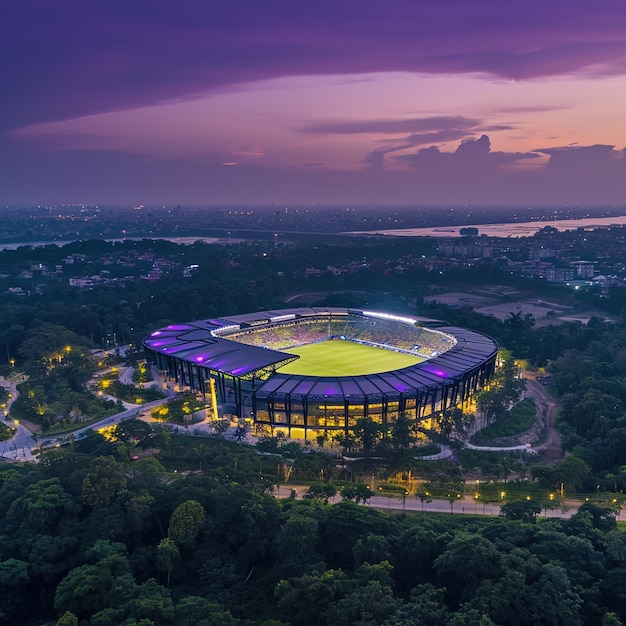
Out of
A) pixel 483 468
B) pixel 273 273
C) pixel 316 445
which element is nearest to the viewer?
pixel 483 468

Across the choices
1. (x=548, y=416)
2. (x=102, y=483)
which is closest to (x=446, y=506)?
(x=102, y=483)

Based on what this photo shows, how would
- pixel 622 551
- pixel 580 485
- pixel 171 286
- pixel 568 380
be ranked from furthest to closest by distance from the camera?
pixel 171 286 → pixel 568 380 → pixel 580 485 → pixel 622 551

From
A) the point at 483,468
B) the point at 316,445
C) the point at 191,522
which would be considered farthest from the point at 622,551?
the point at 316,445

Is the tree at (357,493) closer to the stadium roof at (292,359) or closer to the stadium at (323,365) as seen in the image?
the stadium at (323,365)

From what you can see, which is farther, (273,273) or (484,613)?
(273,273)

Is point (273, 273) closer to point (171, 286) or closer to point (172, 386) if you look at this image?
point (171, 286)

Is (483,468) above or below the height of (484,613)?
below
